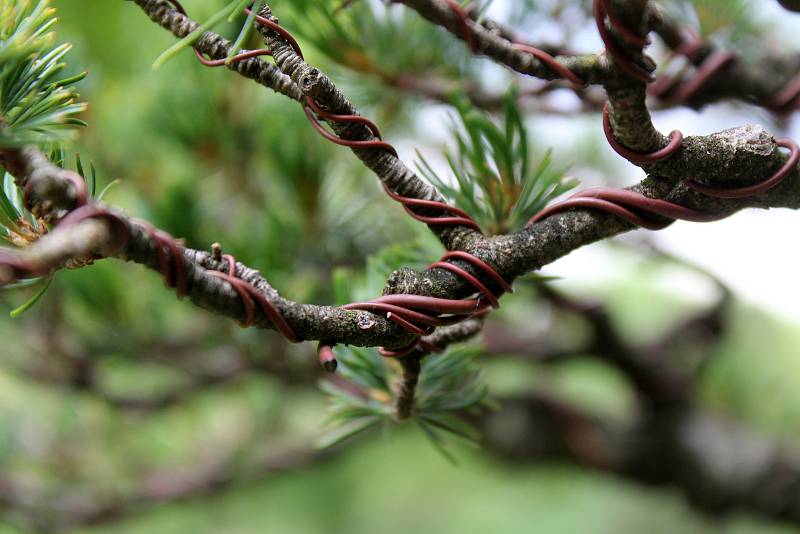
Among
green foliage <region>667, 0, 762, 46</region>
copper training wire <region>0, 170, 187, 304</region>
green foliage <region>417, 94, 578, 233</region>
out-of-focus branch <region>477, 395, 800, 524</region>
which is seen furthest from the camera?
out-of-focus branch <region>477, 395, 800, 524</region>

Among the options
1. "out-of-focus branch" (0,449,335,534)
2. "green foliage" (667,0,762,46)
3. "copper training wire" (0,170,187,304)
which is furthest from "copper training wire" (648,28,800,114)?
"out-of-focus branch" (0,449,335,534)

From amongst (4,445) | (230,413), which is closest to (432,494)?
(230,413)

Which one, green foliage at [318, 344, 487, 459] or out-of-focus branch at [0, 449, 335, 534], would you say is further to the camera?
out-of-focus branch at [0, 449, 335, 534]

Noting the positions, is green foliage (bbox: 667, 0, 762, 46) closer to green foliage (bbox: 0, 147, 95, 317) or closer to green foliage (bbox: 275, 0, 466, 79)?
green foliage (bbox: 275, 0, 466, 79)

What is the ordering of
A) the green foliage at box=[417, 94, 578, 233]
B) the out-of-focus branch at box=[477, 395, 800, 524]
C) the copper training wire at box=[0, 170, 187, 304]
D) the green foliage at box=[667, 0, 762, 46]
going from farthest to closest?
1. the out-of-focus branch at box=[477, 395, 800, 524]
2. the green foliage at box=[667, 0, 762, 46]
3. the green foliage at box=[417, 94, 578, 233]
4. the copper training wire at box=[0, 170, 187, 304]

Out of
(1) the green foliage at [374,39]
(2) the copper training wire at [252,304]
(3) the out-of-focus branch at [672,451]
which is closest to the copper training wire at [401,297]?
(2) the copper training wire at [252,304]

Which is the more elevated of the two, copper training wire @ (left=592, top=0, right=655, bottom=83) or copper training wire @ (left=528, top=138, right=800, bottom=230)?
copper training wire @ (left=592, top=0, right=655, bottom=83)
